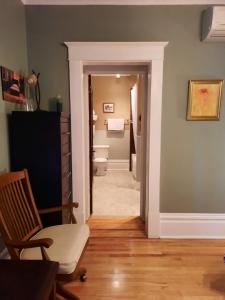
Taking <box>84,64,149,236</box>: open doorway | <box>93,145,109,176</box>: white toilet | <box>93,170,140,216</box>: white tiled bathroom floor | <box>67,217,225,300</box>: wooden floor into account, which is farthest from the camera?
<box>93,145,109,176</box>: white toilet

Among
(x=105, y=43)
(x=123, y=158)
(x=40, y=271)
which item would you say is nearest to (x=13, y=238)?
(x=40, y=271)

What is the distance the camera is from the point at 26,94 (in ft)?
7.93

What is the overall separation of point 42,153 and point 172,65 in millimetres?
1637

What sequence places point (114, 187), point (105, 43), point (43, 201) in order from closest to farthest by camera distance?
point (43, 201), point (105, 43), point (114, 187)

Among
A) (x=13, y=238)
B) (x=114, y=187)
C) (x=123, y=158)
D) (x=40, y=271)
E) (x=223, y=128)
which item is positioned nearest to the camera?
(x=40, y=271)

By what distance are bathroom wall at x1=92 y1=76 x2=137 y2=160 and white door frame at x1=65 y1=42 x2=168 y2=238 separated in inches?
137

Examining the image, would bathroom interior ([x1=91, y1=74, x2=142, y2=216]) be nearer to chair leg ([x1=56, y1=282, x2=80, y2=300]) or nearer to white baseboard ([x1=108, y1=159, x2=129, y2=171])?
white baseboard ([x1=108, y1=159, x2=129, y2=171])

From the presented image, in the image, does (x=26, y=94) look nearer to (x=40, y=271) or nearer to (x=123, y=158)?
(x=40, y=271)

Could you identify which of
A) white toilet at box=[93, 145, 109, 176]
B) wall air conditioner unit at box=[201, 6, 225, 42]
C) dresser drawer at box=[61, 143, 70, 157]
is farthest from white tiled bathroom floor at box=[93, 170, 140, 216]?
wall air conditioner unit at box=[201, 6, 225, 42]

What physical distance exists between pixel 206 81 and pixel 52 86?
1666mm

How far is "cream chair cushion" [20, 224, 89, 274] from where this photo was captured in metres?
1.43

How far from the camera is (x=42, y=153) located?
201 centimetres

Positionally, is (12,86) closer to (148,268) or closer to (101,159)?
(148,268)

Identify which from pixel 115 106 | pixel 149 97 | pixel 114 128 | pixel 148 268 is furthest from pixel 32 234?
pixel 115 106
